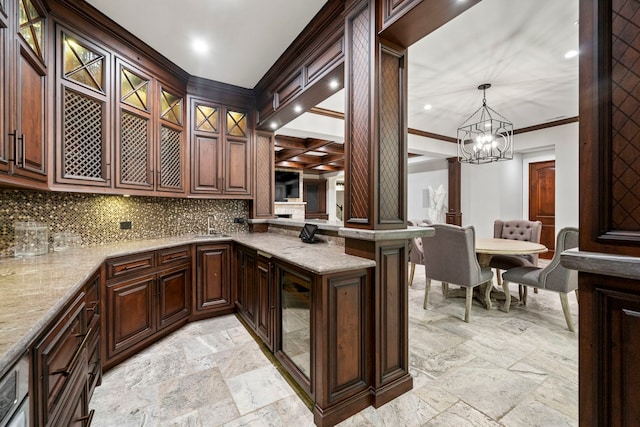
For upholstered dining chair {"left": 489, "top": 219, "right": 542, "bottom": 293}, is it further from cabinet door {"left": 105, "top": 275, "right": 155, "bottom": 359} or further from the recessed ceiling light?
the recessed ceiling light

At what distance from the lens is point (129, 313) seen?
2154 mm

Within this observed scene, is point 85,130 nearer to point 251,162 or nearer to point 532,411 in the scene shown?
point 251,162

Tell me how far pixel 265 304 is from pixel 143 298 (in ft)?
3.39

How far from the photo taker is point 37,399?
78 centimetres

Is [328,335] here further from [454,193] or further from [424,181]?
[424,181]

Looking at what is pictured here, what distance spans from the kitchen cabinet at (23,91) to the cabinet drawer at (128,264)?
70cm

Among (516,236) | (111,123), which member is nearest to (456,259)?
(516,236)

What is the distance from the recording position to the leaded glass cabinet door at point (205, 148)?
311cm

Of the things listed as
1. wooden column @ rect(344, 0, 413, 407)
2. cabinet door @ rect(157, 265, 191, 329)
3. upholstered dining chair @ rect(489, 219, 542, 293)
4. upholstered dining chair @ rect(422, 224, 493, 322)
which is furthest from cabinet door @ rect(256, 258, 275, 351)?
upholstered dining chair @ rect(489, 219, 542, 293)

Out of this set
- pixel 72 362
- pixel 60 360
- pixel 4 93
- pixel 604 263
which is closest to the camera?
pixel 604 263

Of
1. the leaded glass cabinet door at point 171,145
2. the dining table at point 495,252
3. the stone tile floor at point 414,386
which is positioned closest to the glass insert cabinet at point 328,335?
the stone tile floor at point 414,386

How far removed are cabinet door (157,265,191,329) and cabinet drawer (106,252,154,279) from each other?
0.62 feet

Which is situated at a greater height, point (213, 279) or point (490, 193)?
point (490, 193)

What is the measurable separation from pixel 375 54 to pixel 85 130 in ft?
7.41
